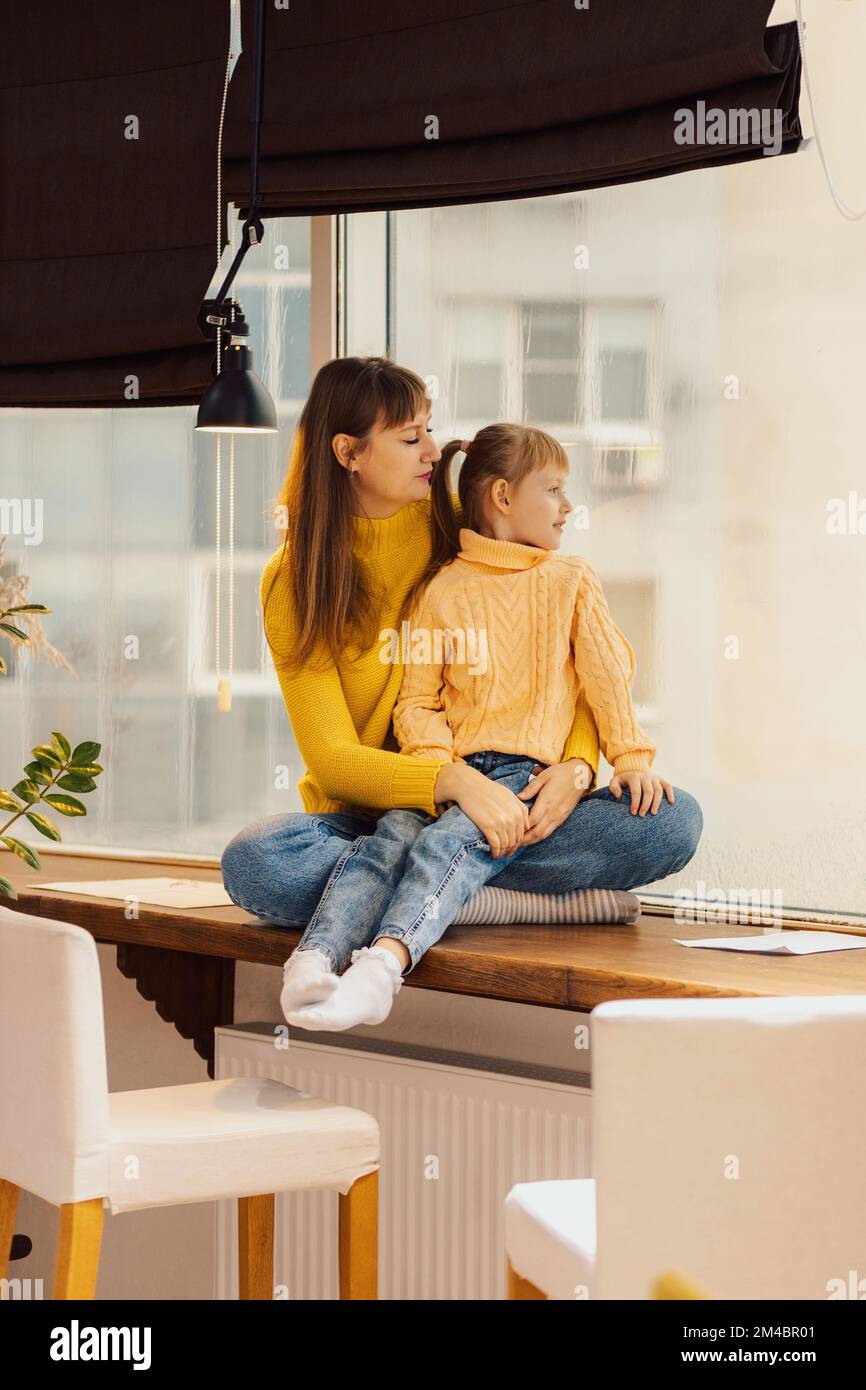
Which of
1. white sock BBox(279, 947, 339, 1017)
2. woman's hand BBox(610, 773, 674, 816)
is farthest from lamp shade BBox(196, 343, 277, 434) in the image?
white sock BBox(279, 947, 339, 1017)

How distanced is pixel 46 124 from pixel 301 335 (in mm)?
738

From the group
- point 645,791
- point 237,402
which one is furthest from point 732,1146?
point 237,402

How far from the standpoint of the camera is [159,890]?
2.67 metres

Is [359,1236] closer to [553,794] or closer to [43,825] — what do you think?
[553,794]

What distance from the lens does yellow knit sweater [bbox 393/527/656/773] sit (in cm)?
227

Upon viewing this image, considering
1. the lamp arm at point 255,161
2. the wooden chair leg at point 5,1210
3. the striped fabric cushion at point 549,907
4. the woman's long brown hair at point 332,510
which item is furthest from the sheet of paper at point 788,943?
the lamp arm at point 255,161

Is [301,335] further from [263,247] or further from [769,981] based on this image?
[769,981]

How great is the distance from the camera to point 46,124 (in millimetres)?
3172

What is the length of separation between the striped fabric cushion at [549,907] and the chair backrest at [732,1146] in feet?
2.63

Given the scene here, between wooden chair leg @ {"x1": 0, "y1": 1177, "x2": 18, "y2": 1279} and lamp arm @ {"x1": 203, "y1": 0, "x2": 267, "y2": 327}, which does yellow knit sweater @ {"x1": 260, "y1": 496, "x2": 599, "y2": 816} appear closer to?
lamp arm @ {"x1": 203, "y1": 0, "x2": 267, "y2": 327}

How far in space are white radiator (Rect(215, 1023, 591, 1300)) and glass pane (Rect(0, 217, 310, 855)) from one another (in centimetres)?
74

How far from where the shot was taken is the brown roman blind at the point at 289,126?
237 centimetres

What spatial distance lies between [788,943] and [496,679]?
0.57m
